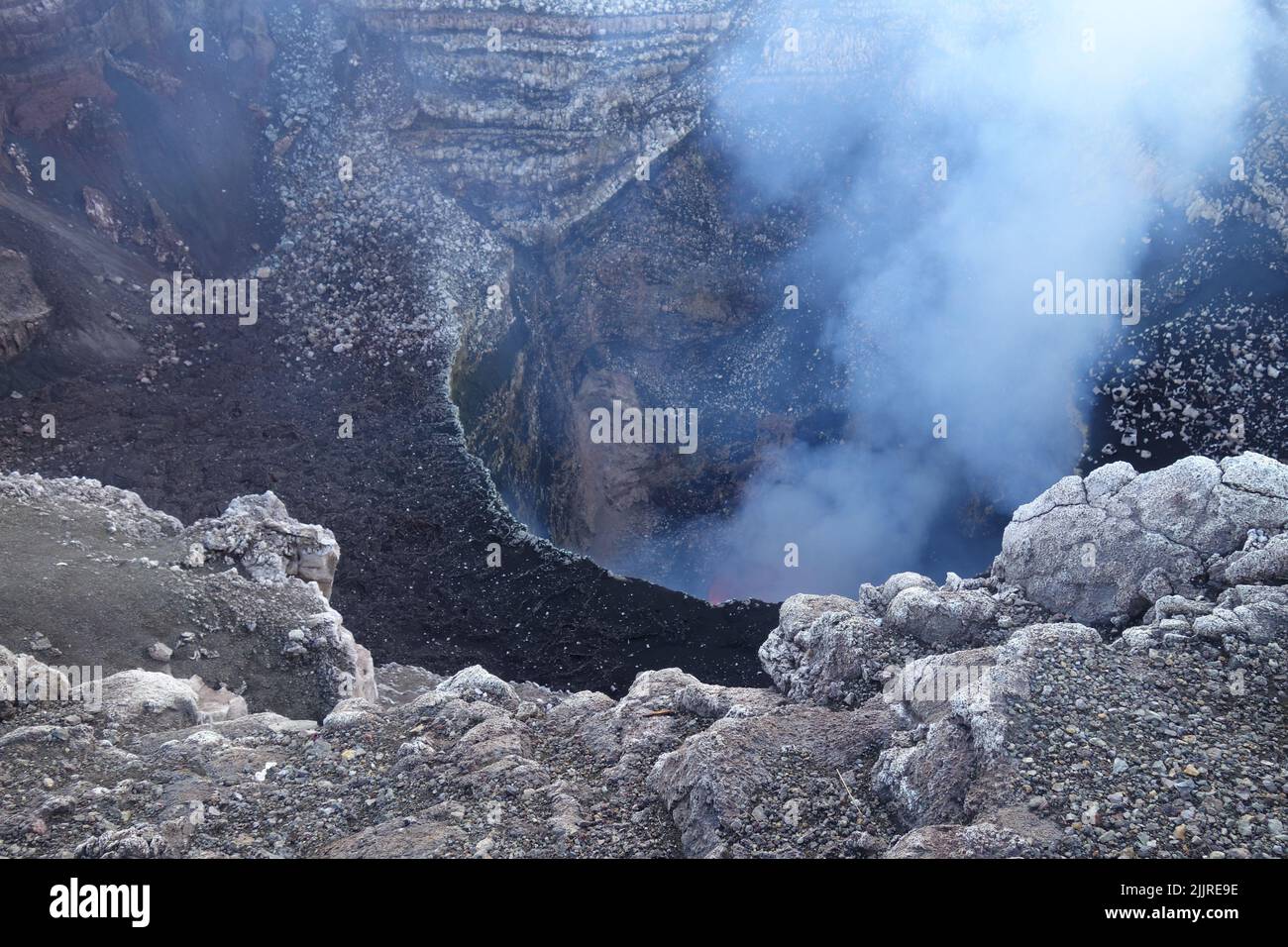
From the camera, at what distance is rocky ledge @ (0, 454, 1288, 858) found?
250 inches

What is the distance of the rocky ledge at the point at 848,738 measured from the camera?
20.8 feet

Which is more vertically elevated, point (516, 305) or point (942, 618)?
point (516, 305)

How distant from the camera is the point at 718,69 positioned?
78.2ft

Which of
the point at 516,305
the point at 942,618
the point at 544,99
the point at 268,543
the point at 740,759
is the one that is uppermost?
the point at 544,99

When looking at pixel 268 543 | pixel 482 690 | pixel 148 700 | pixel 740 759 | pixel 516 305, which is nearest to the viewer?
pixel 740 759

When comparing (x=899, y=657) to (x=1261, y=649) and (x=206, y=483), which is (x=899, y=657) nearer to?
(x=1261, y=649)

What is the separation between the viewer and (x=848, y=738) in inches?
299

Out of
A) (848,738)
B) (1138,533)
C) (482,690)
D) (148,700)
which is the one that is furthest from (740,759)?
(148,700)

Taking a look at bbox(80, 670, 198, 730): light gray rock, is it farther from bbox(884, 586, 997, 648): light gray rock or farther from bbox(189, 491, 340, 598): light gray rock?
bbox(884, 586, 997, 648): light gray rock

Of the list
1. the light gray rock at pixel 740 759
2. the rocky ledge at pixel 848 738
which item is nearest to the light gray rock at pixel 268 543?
the rocky ledge at pixel 848 738

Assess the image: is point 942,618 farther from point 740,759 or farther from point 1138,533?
point 740,759

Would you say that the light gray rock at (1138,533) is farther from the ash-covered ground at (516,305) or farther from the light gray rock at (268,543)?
the light gray rock at (268,543)

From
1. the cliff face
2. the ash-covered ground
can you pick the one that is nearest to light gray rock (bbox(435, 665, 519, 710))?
the ash-covered ground

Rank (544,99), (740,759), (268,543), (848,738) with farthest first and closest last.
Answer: (544,99), (268,543), (848,738), (740,759)
